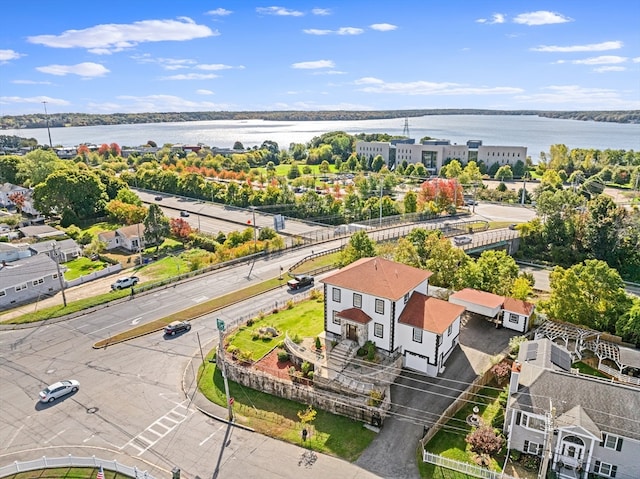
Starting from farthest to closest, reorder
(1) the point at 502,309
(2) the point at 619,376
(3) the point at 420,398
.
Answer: (1) the point at 502,309, (2) the point at 619,376, (3) the point at 420,398

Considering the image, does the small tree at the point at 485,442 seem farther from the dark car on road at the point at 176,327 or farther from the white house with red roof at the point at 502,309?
the dark car on road at the point at 176,327

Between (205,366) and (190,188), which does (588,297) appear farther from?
(190,188)

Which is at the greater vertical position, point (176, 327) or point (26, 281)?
point (26, 281)

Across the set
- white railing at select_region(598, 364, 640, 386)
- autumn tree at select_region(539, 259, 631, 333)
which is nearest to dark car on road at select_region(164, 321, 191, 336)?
autumn tree at select_region(539, 259, 631, 333)

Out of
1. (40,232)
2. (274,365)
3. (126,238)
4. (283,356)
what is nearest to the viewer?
(274,365)

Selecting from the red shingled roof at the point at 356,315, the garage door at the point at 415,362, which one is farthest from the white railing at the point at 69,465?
the garage door at the point at 415,362

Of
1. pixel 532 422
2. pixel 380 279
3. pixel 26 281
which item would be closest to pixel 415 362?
pixel 380 279

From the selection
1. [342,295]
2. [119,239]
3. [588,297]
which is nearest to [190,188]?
[119,239]

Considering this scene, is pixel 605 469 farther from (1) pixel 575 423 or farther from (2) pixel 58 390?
(2) pixel 58 390
